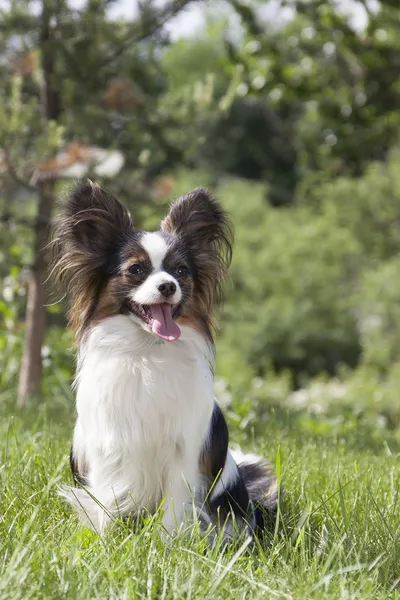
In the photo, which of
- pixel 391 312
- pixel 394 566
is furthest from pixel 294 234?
pixel 394 566

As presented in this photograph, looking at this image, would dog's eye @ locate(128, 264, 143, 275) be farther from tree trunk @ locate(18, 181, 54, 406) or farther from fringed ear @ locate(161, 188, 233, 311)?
tree trunk @ locate(18, 181, 54, 406)

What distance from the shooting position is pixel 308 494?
11.6 feet

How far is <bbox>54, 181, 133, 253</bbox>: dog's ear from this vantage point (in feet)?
11.0

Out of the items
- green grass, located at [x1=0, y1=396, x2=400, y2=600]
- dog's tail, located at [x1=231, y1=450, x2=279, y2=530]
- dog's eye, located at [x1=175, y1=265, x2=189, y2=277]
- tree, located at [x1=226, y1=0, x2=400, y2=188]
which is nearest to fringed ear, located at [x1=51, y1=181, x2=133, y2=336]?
dog's eye, located at [x1=175, y1=265, x2=189, y2=277]

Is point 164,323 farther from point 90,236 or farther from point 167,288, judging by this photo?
point 90,236

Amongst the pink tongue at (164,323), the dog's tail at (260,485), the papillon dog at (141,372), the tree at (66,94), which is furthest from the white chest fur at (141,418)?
the tree at (66,94)

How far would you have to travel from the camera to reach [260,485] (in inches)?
146

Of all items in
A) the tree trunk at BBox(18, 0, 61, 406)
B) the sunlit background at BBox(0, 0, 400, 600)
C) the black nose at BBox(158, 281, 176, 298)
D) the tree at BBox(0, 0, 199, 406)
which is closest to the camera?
the black nose at BBox(158, 281, 176, 298)

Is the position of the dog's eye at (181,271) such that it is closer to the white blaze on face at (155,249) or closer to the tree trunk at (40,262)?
the white blaze on face at (155,249)

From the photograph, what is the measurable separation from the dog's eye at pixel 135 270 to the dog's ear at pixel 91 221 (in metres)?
0.17

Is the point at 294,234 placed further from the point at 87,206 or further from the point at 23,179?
the point at 87,206

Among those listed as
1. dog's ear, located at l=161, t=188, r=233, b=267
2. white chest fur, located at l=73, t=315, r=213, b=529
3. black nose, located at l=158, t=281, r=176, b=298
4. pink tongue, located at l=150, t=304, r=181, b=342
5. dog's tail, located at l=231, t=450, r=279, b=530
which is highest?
dog's ear, located at l=161, t=188, r=233, b=267

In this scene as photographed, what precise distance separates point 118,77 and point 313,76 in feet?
7.28

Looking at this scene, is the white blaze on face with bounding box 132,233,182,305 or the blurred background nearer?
the white blaze on face with bounding box 132,233,182,305
